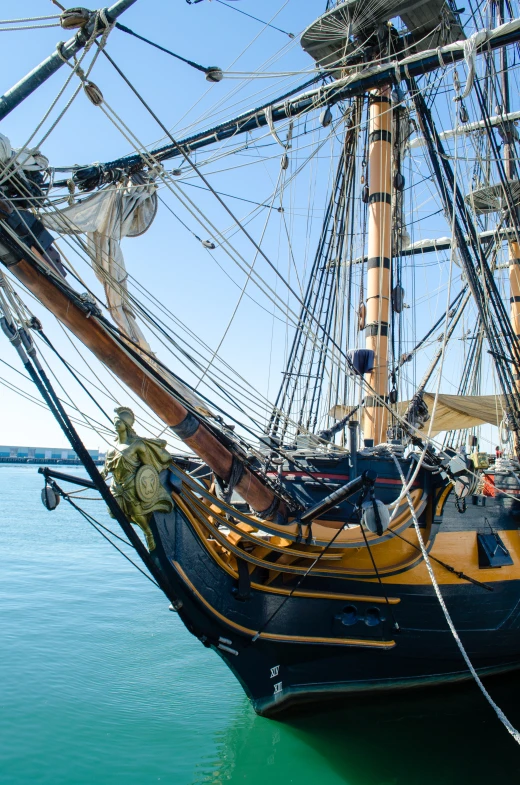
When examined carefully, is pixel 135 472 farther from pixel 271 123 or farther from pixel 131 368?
pixel 271 123

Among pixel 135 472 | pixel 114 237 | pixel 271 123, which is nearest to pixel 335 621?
pixel 135 472

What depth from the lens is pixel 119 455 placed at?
586 cm

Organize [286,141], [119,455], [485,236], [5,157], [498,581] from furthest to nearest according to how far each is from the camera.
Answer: [485,236], [286,141], [498,581], [119,455], [5,157]

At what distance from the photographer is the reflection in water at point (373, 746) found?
660 cm

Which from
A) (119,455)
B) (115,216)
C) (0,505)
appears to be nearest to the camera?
(119,455)

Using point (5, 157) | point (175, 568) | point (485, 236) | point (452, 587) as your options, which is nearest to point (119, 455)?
point (175, 568)

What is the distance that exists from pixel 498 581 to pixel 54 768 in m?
6.46

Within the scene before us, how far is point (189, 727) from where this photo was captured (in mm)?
7812

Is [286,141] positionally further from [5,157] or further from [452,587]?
[452,587]

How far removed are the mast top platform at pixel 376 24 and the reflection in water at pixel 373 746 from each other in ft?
38.1

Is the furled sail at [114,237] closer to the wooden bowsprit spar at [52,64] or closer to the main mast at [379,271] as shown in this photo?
the wooden bowsprit spar at [52,64]

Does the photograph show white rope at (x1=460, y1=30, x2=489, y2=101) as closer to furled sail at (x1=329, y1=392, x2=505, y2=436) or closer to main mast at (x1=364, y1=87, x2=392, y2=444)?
main mast at (x1=364, y1=87, x2=392, y2=444)

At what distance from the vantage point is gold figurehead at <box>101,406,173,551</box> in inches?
231

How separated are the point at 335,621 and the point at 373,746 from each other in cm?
149
